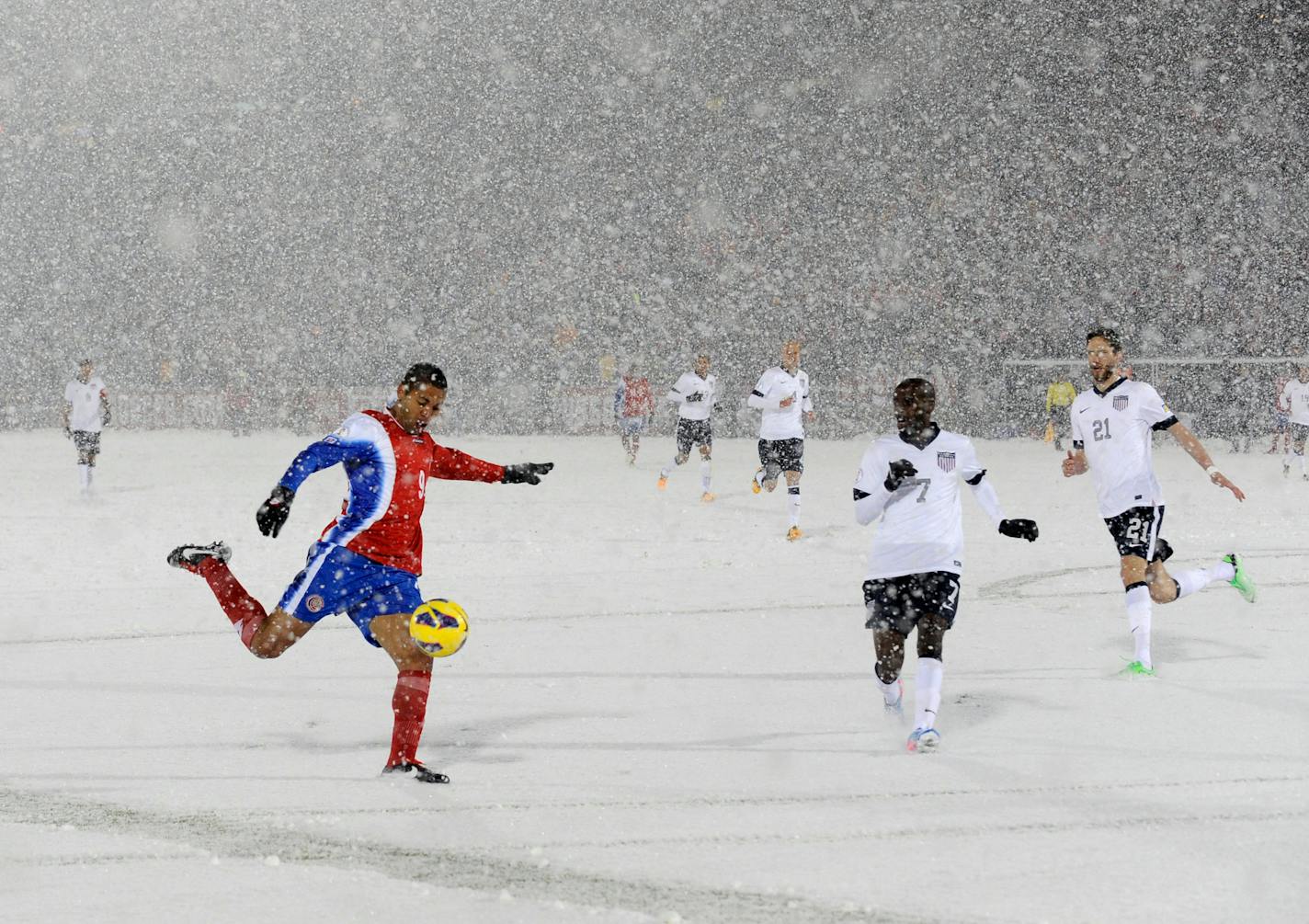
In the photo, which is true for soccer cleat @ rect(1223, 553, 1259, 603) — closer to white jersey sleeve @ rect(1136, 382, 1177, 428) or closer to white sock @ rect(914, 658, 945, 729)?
white jersey sleeve @ rect(1136, 382, 1177, 428)

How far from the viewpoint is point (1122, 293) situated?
39312mm

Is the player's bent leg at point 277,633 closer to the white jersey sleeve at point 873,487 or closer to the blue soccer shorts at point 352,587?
the blue soccer shorts at point 352,587

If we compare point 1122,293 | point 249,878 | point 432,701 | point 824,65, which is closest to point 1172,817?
point 249,878

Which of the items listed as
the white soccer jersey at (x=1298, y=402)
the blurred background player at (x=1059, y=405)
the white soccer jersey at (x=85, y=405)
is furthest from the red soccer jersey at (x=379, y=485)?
the blurred background player at (x=1059, y=405)

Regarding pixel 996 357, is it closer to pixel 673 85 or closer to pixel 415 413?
pixel 673 85

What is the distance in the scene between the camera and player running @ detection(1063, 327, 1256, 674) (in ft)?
25.8

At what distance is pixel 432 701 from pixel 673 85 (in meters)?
38.9

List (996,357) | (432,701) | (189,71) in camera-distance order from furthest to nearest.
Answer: (189,71)
(996,357)
(432,701)

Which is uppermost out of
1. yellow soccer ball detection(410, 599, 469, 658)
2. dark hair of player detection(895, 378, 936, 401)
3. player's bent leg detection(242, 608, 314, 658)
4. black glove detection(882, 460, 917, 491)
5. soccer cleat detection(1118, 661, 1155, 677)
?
dark hair of player detection(895, 378, 936, 401)

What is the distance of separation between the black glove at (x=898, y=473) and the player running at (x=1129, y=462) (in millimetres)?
2004

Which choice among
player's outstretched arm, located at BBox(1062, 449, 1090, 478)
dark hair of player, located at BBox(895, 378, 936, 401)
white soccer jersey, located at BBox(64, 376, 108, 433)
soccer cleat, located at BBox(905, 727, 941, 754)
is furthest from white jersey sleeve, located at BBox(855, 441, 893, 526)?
white soccer jersey, located at BBox(64, 376, 108, 433)

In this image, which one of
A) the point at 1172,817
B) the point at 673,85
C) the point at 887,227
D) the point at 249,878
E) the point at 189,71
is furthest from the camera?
the point at 189,71

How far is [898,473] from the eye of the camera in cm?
612

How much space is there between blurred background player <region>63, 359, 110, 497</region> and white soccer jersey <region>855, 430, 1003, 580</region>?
14.8 m
